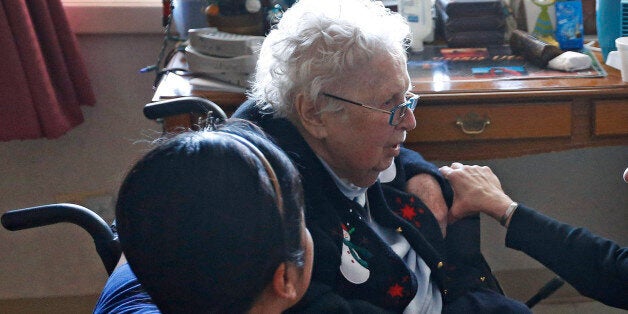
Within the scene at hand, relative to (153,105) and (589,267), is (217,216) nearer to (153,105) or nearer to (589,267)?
(153,105)

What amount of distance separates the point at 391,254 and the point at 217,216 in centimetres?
69

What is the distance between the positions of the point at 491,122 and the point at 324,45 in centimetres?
71

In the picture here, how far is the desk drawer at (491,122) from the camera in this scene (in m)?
1.93

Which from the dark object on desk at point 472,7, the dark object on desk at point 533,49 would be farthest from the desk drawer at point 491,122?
the dark object on desk at point 472,7

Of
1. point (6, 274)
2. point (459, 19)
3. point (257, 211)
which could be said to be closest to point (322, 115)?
point (257, 211)

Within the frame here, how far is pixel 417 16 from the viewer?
2.23m

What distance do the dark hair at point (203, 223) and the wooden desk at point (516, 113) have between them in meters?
1.15

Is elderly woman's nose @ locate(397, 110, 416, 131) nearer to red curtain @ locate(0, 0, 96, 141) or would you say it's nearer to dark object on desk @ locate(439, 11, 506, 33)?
dark object on desk @ locate(439, 11, 506, 33)

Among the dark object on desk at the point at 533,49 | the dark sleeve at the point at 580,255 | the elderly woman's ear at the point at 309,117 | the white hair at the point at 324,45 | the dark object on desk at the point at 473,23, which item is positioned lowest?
the dark sleeve at the point at 580,255

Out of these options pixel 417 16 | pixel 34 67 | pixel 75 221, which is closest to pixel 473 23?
pixel 417 16

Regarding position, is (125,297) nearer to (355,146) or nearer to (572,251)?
Answer: (355,146)

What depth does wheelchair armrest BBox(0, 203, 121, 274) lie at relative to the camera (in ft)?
3.82

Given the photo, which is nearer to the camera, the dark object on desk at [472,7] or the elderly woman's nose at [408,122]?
the elderly woman's nose at [408,122]

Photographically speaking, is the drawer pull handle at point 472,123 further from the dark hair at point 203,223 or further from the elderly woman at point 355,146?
the dark hair at point 203,223
